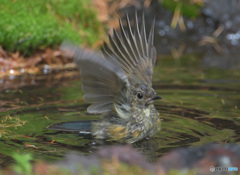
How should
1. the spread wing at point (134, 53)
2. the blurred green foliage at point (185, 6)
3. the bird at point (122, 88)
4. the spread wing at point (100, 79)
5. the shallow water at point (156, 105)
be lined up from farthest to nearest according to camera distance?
the blurred green foliage at point (185, 6)
the spread wing at point (134, 53)
the shallow water at point (156, 105)
the bird at point (122, 88)
the spread wing at point (100, 79)

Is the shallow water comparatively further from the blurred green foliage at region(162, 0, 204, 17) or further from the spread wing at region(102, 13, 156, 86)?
the blurred green foliage at region(162, 0, 204, 17)

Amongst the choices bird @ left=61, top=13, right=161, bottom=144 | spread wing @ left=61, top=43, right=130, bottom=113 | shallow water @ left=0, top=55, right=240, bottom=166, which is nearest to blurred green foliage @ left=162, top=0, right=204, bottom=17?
shallow water @ left=0, top=55, right=240, bottom=166

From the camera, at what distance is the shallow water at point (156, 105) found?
401cm

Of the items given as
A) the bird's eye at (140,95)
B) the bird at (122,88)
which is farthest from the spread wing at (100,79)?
the bird's eye at (140,95)

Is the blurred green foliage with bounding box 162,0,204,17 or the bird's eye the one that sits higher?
the blurred green foliage with bounding box 162,0,204,17

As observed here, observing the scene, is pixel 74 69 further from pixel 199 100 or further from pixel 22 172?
pixel 22 172

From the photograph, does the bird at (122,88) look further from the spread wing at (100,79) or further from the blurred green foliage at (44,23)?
the blurred green foliage at (44,23)

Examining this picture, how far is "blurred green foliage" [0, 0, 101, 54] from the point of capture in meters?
7.40

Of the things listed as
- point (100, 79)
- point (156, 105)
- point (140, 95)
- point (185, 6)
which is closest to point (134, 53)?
point (140, 95)

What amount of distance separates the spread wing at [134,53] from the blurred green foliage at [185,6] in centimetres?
545

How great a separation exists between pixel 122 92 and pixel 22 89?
2.68 metres

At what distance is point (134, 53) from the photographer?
469 cm

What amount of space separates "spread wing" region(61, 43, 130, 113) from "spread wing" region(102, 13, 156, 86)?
448 millimetres

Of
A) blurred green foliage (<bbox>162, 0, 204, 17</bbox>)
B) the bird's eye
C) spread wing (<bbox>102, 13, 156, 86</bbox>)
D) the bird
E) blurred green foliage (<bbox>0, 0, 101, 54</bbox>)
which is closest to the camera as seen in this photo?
the bird
